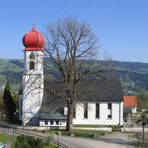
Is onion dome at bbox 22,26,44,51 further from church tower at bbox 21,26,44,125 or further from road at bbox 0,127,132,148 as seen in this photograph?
road at bbox 0,127,132,148

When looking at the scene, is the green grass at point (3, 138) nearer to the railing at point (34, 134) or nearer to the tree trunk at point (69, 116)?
the railing at point (34, 134)

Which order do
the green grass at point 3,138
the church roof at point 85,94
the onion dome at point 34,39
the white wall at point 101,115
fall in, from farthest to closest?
the white wall at point 101,115 → the church roof at point 85,94 → the onion dome at point 34,39 → the green grass at point 3,138

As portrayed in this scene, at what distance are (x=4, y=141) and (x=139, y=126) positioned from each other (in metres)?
23.7

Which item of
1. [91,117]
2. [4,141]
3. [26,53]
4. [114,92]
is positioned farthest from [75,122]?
[4,141]

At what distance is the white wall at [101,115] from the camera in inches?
2960

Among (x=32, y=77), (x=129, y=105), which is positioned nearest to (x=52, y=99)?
(x=32, y=77)

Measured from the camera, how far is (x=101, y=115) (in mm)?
75312

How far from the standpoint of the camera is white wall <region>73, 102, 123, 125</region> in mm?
75188

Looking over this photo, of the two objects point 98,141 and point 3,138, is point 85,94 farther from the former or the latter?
point 3,138

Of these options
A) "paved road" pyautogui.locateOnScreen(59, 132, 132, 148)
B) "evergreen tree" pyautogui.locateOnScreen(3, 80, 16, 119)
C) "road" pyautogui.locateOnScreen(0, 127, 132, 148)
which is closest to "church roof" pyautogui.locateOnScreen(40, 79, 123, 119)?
"evergreen tree" pyautogui.locateOnScreen(3, 80, 16, 119)

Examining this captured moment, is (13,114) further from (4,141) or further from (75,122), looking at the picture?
(4,141)

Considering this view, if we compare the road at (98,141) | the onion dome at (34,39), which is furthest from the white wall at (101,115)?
the road at (98,141)

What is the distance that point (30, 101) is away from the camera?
242 feet

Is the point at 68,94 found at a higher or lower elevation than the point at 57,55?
lower
